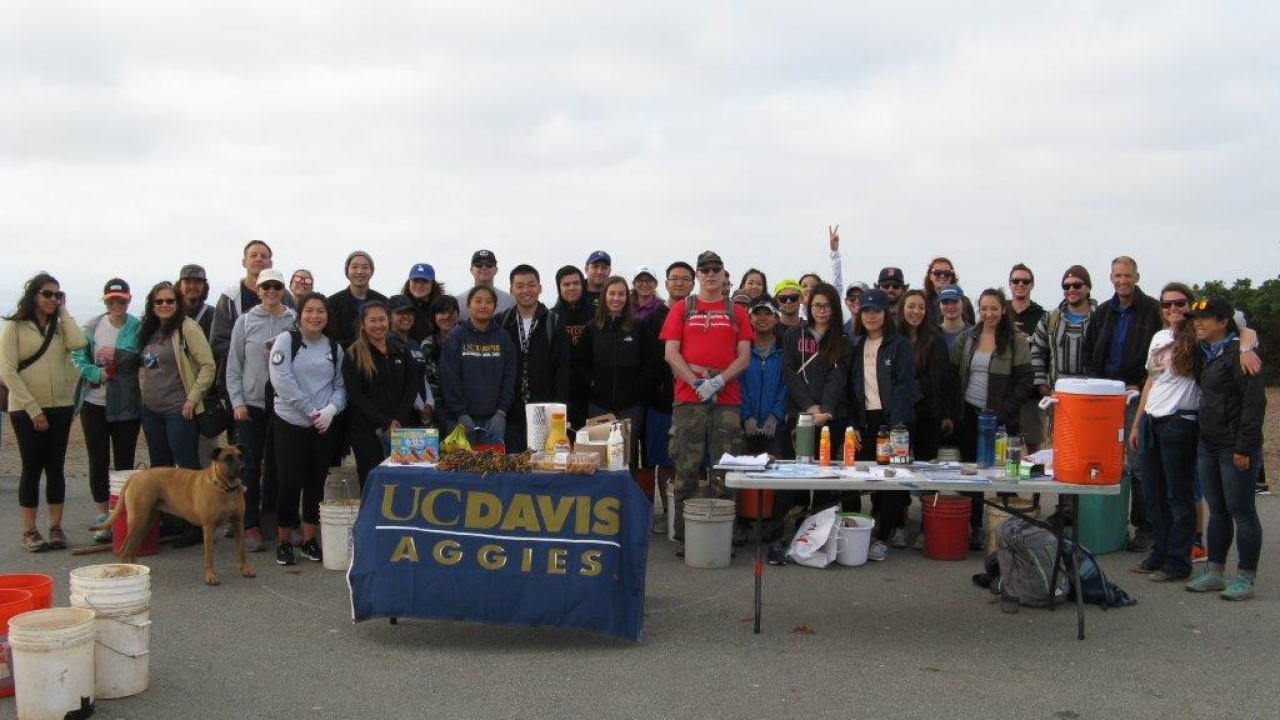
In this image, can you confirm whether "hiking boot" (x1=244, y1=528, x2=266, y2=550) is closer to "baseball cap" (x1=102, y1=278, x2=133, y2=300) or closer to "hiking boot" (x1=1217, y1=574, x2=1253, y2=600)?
"baseball cap" (x1=102, y1=278, x2=133, y2=300)

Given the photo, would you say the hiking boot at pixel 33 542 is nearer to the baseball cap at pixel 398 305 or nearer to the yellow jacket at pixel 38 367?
the yellow jacket at pixel 38 367

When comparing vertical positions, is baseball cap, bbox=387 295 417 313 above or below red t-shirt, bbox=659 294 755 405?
above

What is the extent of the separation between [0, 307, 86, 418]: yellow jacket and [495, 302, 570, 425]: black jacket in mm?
3235

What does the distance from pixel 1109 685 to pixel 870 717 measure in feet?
4.36

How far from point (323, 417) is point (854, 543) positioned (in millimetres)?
3861

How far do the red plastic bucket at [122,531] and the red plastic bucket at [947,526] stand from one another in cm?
568

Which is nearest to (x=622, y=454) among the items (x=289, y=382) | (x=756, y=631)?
(x=756, y=631)

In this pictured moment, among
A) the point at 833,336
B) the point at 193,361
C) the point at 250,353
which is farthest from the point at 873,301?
the point at 193,361

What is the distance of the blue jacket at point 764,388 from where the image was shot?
787cm

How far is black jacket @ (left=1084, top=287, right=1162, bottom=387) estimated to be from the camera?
7.65 m

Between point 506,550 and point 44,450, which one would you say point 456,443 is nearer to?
point 506,550

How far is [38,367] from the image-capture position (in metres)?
7.57

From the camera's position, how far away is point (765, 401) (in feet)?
25.8

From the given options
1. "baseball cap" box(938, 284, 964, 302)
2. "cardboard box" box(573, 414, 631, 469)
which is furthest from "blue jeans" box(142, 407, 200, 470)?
"baseball cap" box(938, 284, 964, 302)
